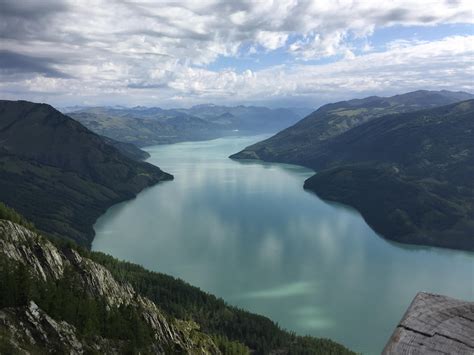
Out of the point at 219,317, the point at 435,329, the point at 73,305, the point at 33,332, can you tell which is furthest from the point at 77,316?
the point at 219,317

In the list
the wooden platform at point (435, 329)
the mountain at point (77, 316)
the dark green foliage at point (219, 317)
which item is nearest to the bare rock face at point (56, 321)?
the mountain at point (77, 316)

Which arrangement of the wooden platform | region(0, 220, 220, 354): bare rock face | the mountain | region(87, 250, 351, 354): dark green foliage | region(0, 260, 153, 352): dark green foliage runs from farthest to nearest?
region(87, 250, 351, 354): dark green foliage
region(0, 260, 153, 352): dark green foliage
the mountain
region(0, 220, 220, 354): bare rock face
the wooden platform

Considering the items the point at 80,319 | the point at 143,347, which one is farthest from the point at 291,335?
the point at 80,319

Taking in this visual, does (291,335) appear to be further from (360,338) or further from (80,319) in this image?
(80,319)

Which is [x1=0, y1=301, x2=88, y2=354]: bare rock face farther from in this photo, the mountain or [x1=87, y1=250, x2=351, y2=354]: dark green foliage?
[x1=87, y1=250, x2=351, y2=354]: dark green foliage

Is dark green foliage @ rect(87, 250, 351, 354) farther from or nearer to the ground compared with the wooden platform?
nearer to the ground

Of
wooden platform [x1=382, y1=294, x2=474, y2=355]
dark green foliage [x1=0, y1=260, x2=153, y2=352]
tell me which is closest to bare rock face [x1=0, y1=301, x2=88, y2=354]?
dark green foliage [x1=0, y1=260, x2=153, y2=352]

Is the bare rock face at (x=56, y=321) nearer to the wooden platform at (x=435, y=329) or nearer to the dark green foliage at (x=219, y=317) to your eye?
the dark green foliage at (x=219, y=317)
